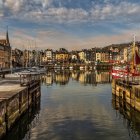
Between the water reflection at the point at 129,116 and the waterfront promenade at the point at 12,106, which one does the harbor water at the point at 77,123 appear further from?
the waterfront promenade at the point at 12,106

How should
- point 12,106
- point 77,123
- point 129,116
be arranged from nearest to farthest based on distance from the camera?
point 12,106 < point 77,123 < point 129,116

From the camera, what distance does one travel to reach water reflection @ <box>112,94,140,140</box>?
4265cm

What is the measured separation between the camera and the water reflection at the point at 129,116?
140 feet

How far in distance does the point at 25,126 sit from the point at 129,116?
624 inches

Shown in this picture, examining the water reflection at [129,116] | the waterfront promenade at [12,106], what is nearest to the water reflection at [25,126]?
the waterfront promenade at [12,106]

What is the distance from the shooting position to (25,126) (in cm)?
4641

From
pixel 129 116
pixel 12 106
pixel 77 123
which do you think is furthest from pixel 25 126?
pixel 129 116

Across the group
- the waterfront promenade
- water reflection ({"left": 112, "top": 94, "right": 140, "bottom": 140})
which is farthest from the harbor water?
the waterfront promenade

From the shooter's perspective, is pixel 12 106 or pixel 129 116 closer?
pixel 12 106

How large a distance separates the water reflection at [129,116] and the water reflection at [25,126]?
39.6 feet

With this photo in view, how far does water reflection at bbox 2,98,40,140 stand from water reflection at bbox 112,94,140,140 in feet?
39.6

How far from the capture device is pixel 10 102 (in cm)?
4278

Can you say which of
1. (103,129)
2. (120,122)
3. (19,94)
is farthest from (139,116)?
(19,94)

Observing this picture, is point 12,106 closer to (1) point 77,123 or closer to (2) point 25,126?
(2) point 25,126
